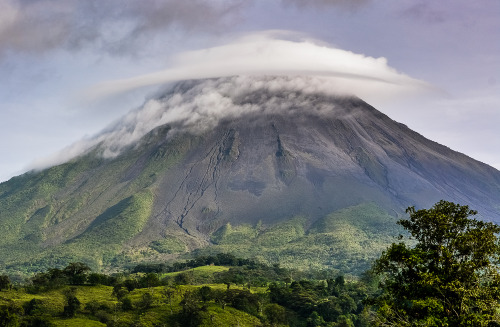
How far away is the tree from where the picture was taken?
18547 millimetres

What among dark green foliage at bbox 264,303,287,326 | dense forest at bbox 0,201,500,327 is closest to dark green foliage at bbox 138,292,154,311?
dense forest at bbox 0,201,500,327

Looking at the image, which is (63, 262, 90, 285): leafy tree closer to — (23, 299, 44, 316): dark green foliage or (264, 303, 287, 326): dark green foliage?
(23, 299, 44, 316): dark green foliage

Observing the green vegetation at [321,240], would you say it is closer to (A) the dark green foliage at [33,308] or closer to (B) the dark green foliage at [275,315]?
(B) the dark green foliage at [275,315]

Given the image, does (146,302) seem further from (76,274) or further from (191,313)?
(76,274)

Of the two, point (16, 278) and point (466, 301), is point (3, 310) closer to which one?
point (466, 301)

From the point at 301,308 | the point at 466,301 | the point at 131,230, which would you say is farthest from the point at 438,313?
the point at 131,230

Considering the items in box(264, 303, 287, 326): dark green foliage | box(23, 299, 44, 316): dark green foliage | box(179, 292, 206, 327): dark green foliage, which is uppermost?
box(23, 299, 44, 316): dark green foliage

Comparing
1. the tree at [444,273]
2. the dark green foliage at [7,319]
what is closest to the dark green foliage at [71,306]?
the dark green foliage at [7,319]

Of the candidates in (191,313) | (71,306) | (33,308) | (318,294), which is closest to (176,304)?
(191,313)

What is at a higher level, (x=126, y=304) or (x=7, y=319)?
(x=7, y=319)

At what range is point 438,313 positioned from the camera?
18.8m

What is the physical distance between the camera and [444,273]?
19.7 meters

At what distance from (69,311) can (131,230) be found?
5547 inches

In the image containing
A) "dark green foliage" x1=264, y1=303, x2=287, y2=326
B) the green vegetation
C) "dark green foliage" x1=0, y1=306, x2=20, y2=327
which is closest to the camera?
"dark green foliage" x1=0, y1=306, x2=20, y2=327
